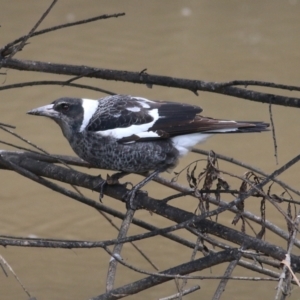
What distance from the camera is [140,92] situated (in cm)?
407

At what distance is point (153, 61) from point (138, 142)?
7.79 ft

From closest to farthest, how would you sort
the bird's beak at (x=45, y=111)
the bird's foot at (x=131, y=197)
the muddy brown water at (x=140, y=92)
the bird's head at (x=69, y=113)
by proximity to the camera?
1. the bird's foot at (x=131, y=197)
2. the bird's beak at (x=45, y=111)
3. the bird's head at (x=69, y=113)
4. the muddy brown water at (x=140, y=92)

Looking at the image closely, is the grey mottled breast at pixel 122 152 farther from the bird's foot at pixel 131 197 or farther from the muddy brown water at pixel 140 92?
the muddy brown water at pixel 140 92

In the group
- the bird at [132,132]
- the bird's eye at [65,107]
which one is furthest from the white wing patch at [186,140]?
the bird's eye at [65,107]

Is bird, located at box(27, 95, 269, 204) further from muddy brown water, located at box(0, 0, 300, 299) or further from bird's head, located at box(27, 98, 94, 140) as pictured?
muddy brown water, located at box(0, 0, 300, 299)

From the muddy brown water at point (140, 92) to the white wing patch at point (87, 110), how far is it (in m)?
0.50

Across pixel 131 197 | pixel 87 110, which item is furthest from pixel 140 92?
pixel 131 197

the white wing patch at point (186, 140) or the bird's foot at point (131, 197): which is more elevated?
the white wing patch at point (186, 140)

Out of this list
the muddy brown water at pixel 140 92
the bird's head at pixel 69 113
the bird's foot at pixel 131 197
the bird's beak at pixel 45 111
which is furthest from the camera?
the muddy brown water at pixel 140 92

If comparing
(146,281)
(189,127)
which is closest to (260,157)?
(189,127)

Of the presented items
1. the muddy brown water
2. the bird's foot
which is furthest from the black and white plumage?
the muddy brown water

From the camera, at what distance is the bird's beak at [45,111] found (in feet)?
A: 6.43

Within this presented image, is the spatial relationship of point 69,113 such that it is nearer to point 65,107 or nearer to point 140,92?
point 65,107

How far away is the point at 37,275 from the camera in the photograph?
3.08 meters
